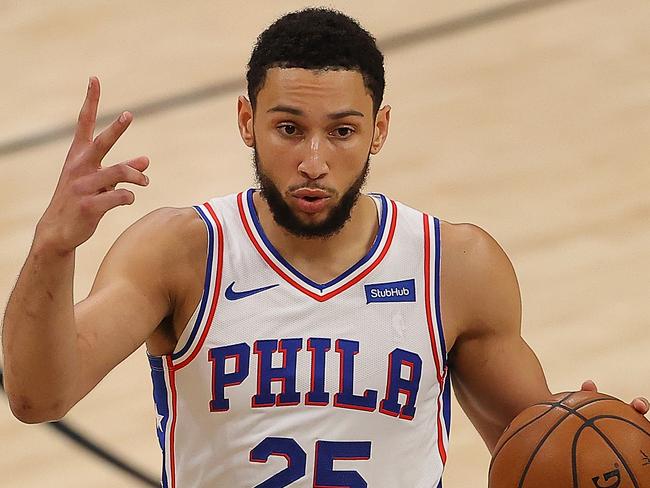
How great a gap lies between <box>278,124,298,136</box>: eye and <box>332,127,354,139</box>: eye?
0.10 metres

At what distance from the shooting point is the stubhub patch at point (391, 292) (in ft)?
12.9

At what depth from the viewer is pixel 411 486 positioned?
3.92 metres

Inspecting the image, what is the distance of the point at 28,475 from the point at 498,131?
133 inches

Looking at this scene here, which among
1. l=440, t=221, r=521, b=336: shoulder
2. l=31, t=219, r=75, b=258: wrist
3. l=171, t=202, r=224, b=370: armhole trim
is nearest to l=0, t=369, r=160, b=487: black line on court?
l=171, t=202, r=224, b=370: armhole trim

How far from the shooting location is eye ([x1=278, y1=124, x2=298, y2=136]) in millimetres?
3674

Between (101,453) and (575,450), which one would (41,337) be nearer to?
(575,450)

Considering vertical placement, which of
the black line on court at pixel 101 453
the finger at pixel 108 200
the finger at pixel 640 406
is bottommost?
the finger at pixel 640 406

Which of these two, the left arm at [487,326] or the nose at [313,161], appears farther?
the left arm at [487,326]

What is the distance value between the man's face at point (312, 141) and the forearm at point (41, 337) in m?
0.67

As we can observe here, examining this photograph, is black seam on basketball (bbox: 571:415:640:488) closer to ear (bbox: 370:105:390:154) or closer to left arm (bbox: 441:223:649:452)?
left arm (bbox: 441:223:649:452)

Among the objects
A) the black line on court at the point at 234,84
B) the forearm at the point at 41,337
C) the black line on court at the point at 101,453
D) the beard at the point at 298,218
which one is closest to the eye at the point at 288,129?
the beard at the point at 298,218

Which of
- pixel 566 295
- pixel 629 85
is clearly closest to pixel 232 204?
pixel 566 295

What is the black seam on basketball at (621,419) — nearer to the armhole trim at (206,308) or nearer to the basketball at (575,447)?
the basketball at (575,447)

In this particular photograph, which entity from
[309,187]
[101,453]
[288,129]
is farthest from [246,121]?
[101,453]
